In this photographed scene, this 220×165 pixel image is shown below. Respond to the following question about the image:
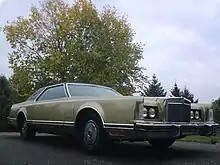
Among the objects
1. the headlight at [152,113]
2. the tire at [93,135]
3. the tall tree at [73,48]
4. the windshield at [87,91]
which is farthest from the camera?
the tall tree at [73,48]

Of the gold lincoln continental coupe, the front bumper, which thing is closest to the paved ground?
the gold lincoln continental coupe

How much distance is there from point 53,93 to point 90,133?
206 centimetres

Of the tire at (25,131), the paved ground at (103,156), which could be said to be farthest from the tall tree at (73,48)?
the paved ground at (103,156)

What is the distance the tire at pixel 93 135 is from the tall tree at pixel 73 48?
66.6 ft

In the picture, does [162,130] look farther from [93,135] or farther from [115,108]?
[93,135]

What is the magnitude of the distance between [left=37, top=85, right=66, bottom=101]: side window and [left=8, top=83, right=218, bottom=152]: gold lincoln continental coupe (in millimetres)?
29

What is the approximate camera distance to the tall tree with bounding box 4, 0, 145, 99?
88.9ft

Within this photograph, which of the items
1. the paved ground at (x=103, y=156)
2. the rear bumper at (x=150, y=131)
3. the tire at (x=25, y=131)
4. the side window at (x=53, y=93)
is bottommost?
the paved ground at (x=103, y=156)

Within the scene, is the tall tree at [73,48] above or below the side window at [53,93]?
above

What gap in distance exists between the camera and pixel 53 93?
7770 mm

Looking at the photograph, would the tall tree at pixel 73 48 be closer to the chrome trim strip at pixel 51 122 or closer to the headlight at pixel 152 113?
the chrome trim strip at pixel 51 122

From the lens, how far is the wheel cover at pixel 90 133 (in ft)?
19.4

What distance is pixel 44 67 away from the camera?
27.6 metres

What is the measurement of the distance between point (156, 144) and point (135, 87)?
76.8 feet
